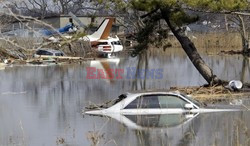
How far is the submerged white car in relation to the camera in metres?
16.5

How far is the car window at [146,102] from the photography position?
1662cm

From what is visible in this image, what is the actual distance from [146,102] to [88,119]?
5.94ft

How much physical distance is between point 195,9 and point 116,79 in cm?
1245

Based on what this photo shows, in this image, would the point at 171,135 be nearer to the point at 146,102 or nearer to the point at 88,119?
the point at 146,102

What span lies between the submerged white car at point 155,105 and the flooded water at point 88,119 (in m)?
0.47

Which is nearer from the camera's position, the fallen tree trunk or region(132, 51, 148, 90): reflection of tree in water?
the fallen tree trunk

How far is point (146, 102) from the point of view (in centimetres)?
1672

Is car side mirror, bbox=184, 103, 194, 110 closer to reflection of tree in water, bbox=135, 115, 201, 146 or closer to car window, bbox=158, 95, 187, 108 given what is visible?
car window, bbox=158, 95, 187, 108

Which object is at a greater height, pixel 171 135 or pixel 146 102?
pixel 146 102

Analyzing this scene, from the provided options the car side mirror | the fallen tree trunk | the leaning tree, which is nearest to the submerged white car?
the car side mirror

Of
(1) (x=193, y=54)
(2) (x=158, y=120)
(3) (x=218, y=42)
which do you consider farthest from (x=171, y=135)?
(3) (x=218, y=42)

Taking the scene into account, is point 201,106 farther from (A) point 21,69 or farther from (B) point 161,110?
(A) point 21,69

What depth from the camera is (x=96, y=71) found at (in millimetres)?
37906

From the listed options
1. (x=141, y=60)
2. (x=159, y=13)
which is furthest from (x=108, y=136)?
(x=141, y=60)
